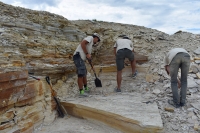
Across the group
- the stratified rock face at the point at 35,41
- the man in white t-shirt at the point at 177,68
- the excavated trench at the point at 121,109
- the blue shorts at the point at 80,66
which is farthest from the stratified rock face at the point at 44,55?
the man in white t-shirt at the point at 177,68

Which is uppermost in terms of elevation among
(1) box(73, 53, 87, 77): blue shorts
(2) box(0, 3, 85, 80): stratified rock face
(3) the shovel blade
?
(2) box(0, 3, 85, 80): stratified rock face

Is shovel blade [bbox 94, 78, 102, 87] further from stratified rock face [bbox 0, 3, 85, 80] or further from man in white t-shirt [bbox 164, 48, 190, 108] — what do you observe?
man in white t-shirt [bbox 164, 48, 190, 108]

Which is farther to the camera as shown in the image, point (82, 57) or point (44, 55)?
point (44, 55)

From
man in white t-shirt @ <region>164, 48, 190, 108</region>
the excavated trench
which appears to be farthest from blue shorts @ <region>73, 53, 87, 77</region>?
man in white t-shirt @ <region>164, 48, 190, 108</region>

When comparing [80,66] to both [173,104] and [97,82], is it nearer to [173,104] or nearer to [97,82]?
[97,82]

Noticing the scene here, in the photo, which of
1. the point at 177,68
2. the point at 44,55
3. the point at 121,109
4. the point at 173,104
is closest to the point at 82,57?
the point at 44,55

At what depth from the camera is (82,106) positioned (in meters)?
3.55

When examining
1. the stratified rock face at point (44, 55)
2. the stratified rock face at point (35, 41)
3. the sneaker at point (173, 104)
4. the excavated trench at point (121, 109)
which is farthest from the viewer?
the stratified rock face at point (35, 41)

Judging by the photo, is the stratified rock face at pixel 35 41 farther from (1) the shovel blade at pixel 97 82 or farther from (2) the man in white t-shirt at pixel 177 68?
(2) the man in white t-shirt at pixel 177 68

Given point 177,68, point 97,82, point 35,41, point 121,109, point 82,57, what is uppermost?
point 35,41

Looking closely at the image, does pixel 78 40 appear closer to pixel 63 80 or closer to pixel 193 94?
pixel 63 80

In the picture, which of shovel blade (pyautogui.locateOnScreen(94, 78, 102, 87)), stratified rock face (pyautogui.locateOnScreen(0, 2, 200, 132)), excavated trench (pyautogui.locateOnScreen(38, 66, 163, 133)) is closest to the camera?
excavated trench (pyautogui.locateOnScreen(38, 66, 163, 133))

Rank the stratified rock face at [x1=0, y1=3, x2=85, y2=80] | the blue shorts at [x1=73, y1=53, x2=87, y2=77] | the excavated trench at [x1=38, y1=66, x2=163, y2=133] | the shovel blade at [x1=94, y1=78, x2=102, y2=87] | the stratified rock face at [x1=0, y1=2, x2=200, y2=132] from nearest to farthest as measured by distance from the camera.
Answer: the excavated trench at [x1=38, y1=66, x2=163, y2=133]
the stratified rock face at [x1=0, y1=2, x2=200, y2=132]
the stratified rock face at [x1=0, y1=3, x2=85, y2=80]
the blue shorts at [x1=73, y1=53, x2=87, y2=77]
the shovel blade at [x1=94, y1=78, x2=102, y2=87]

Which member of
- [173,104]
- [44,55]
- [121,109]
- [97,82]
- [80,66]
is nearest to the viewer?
[121,109]
